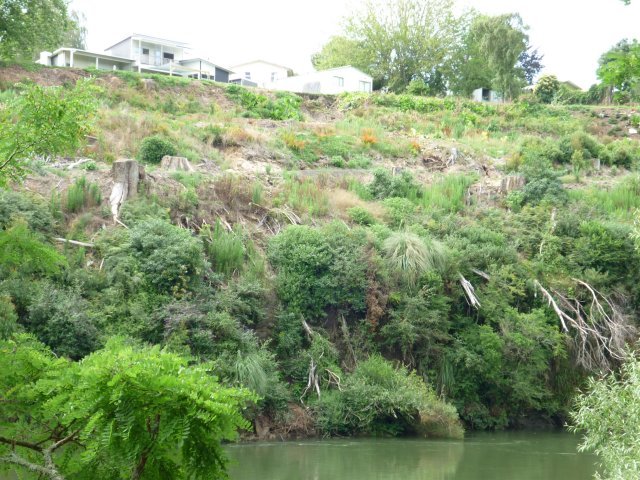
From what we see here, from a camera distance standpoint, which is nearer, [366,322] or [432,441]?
[432,441]

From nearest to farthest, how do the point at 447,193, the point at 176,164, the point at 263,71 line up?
the point at 176,164 < the point at 447,193 < the point at 263,71

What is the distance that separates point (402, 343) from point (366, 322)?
118 centimetres

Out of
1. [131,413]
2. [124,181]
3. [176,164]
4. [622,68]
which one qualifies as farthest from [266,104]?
[131,413]

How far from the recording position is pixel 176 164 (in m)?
27.4

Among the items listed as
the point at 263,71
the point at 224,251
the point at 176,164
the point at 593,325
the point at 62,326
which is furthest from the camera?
the point at 263,71

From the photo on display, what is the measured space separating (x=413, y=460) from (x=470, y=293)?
7.17m

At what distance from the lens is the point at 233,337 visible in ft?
65.9

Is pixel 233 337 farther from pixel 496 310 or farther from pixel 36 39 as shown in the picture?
pixel 36 39

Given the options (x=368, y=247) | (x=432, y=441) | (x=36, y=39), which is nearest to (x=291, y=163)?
(x=368, y=247)

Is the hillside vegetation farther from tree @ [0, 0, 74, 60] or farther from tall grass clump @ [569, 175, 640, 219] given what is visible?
tree @ [0, 0, 74, 60]

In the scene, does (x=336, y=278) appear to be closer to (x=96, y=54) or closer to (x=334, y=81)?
(x=334, y=81)

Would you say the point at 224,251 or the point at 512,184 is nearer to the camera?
the point at 224,251

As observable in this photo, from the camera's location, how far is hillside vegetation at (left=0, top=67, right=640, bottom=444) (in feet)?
65.1

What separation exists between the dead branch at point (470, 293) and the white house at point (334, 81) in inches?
1478
